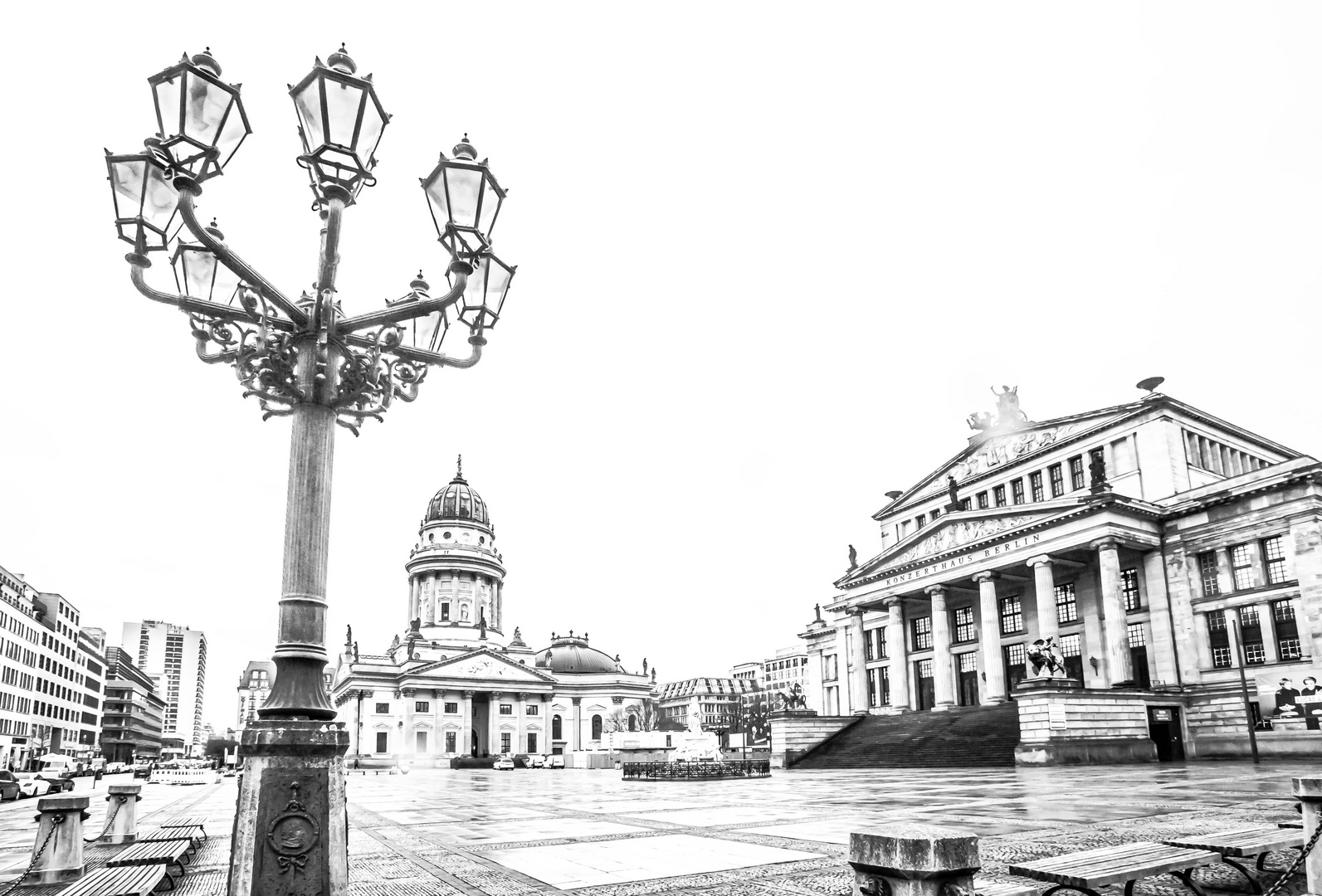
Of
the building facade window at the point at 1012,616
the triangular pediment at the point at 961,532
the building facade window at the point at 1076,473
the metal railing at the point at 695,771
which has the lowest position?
the metal railing at the point at 695,771

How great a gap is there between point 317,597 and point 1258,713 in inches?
2006

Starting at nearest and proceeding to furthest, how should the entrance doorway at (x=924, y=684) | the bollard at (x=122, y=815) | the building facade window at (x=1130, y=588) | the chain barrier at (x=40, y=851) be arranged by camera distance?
the chain barrier at (x=40, y=851), the bollard at (x=122, y=815), the building facade window at (x=1130, y=588), the entrance doorway at (x=924, y=684)

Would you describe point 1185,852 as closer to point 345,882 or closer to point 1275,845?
point 1275,845

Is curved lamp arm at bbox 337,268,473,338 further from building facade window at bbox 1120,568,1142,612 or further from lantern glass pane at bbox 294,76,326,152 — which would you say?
building facade window at bbox 1120,568,1142,612

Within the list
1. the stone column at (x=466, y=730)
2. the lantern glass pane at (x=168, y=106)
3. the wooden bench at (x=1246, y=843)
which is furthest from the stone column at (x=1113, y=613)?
the stone column at (x=466, y=730)

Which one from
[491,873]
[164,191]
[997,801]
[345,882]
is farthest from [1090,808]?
[164,191]

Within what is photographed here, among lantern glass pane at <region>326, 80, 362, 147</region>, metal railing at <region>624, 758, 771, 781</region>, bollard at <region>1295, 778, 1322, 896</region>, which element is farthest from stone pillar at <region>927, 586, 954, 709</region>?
lantern glass pane at <region>326, 80, 362, 147</region>

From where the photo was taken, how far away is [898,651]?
201 feet

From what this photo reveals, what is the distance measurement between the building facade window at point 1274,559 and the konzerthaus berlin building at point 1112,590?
0.23 feet

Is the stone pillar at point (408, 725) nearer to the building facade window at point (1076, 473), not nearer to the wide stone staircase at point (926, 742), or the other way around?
the wide stone staircase at point (926, 742)

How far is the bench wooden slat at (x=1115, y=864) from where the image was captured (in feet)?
22.4

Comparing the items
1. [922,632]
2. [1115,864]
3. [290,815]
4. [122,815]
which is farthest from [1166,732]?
[290,815]

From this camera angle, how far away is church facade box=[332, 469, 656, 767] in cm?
10394

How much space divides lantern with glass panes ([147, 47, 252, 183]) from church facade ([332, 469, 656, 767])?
96151 millimetres
